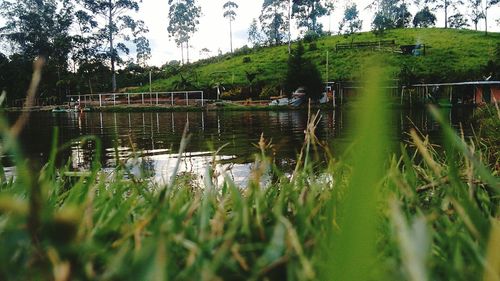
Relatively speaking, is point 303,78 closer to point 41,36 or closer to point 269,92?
point 269,92

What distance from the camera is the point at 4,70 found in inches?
2302

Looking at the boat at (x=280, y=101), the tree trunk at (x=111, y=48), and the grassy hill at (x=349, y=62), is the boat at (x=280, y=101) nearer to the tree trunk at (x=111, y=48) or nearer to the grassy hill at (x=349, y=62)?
the grassy hill at (x=349, y=62)

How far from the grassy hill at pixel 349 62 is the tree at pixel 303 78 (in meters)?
3.75

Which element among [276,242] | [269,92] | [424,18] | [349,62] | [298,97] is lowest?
[276,242]

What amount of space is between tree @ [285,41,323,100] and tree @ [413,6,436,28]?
4744cm

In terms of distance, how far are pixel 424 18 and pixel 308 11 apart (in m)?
20.5

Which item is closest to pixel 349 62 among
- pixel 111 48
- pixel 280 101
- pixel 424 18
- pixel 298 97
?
pixel 298 97

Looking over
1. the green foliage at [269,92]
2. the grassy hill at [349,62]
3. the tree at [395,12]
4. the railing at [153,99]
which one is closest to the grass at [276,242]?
the grassy hill at [349,62]

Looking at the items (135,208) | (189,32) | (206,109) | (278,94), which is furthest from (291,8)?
(135,208)

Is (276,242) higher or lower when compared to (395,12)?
lower

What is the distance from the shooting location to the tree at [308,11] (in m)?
80.2

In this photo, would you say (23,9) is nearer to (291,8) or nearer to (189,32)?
(189,32)

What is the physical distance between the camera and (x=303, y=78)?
41.8 metres

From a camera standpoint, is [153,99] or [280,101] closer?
[280,101]
